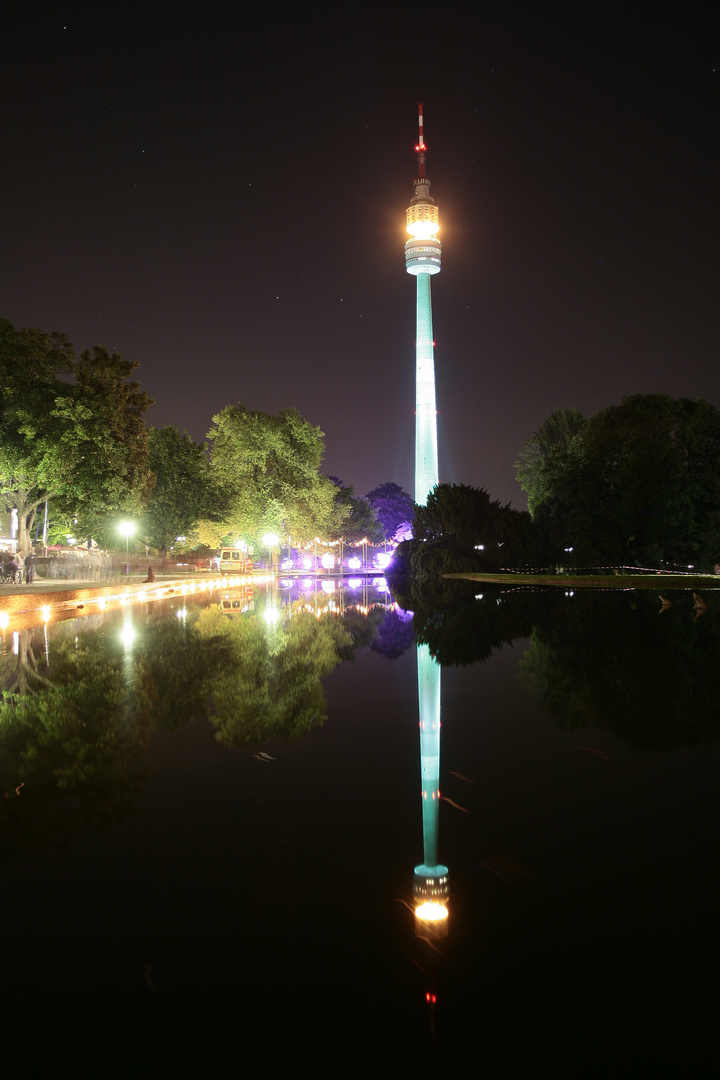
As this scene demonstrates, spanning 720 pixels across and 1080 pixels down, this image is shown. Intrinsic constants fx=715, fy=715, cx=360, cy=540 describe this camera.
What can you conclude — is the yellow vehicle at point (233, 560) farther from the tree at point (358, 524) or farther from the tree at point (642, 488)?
the tree at point (642, 488)

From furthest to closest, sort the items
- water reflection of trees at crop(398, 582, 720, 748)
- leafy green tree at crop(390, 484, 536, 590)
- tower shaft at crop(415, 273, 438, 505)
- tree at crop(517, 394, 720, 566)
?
tower shaft at crop(415, 273, 438, 505)
leafy green tree at crop(390, 484, 536, 590)
tree at crop(517, 394, 720, 566)
water reflection of trees at crop(398, 582, 720, 748)

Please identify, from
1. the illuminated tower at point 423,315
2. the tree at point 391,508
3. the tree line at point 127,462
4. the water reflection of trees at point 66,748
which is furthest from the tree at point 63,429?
the tree at point 391,508

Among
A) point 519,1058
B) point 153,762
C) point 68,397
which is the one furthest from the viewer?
point 68,397

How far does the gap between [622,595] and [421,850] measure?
27.7 m

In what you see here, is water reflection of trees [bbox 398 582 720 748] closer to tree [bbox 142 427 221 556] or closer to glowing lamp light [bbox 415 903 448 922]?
glowing lamp light [bbox 415 903 448 922]

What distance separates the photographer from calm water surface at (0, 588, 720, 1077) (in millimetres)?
2701

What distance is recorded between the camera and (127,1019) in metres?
2.81

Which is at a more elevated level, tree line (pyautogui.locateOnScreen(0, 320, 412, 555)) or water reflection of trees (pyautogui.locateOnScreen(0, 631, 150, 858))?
tree line (pyautogui.locateOnScreen(0, 320, 412, 555))

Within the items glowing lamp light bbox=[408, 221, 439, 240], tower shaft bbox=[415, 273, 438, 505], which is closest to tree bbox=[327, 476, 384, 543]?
tower shaft bbox=[415, 273, 438, 505]

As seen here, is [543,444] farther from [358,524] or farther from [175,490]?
[358,524]

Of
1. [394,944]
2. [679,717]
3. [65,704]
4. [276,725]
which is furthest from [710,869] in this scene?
[65,704]

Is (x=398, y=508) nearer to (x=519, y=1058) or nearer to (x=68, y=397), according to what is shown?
(x=68, y=397)

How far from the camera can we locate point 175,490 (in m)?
54.9

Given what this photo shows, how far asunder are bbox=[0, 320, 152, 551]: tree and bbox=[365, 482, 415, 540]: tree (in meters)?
82.1
